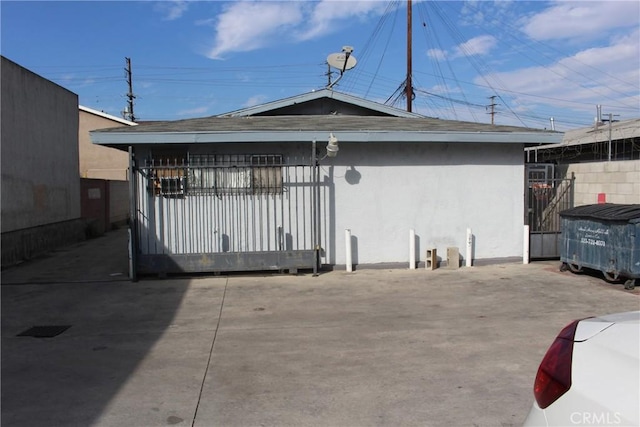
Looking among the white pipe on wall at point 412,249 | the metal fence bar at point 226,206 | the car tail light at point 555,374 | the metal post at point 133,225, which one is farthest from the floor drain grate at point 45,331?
the white pipe on wall at point 412,249

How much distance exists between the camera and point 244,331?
6.57 m

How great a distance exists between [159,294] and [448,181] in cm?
663

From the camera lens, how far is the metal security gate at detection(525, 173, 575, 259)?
11.7m

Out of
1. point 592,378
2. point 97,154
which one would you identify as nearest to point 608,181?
point 592,378

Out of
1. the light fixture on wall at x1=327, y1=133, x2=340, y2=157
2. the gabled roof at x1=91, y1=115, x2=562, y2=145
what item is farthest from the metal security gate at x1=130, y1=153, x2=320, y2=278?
the gabled roof at x1=91, y1=115, x2=562, y2=145

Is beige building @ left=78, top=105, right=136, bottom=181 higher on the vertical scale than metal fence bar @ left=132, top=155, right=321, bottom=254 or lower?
higher

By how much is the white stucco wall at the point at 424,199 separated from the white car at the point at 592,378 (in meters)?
8.46

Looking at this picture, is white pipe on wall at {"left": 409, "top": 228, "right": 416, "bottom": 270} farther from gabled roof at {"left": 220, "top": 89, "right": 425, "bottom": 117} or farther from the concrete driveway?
gabled roof at {"left": 220, "top": 89, "right": 425, "bottom": 117}

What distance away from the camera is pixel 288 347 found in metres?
5.88

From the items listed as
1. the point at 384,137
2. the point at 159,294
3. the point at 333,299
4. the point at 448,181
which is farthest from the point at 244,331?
the point at 448,181

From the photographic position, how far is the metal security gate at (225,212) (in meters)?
10.1

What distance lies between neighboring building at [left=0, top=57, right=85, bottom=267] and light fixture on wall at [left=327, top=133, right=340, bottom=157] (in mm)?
8299

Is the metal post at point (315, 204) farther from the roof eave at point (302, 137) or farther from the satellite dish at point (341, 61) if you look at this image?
the satellite dish at point (341, 61)

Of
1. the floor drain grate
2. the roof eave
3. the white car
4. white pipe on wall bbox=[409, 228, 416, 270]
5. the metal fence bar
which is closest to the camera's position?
the white car
